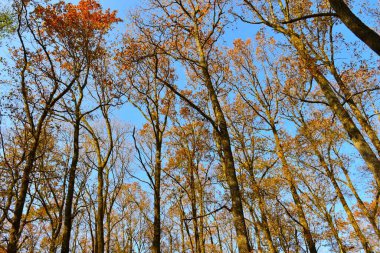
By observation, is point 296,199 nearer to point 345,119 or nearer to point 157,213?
point 345,119

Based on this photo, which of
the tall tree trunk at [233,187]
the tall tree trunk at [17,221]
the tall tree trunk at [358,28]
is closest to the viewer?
the tall tree trunk at [358,28]

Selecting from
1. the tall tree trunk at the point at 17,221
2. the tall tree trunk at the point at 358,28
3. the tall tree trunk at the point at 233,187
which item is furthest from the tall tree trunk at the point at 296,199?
the tall tree trunk at the point at 17,221

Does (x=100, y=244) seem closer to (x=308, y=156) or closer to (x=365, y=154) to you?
(x=365, y=154)

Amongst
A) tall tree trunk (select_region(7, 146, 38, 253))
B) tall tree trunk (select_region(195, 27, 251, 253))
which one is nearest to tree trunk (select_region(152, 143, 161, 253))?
tall tree trunk (select_region(7, 146, 38, 253))

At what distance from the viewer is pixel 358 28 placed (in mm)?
4020

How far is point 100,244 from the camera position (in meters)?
11.1

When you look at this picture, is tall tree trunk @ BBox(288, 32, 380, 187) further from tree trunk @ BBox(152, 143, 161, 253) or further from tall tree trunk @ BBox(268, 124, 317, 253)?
tree trunk @ BBox(152, 143, 161, 253)

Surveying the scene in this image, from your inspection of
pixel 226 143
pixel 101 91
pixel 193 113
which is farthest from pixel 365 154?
pixel 101 91

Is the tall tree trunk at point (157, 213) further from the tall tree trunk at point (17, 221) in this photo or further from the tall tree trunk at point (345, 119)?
the tall tree trunk at point (345, 119)

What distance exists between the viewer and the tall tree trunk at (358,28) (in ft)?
12.4

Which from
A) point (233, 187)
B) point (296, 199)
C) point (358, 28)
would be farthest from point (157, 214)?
point (358, 28)

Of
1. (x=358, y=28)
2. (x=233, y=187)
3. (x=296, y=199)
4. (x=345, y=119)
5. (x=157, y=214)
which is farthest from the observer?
(x=296, y=199)

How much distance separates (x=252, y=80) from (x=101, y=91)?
31.7 feet

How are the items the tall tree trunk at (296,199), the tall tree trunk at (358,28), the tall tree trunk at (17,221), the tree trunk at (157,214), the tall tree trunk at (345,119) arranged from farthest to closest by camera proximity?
the tall tree trunk at (296,199) → the tree trunk at (157,214) → the tall tree trunk at (17,221) → the tall tree trunk at (345,119) → the tall tree trunk at (358,28)
